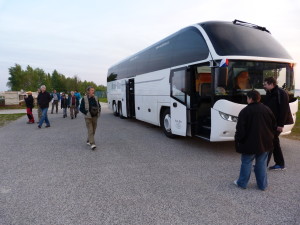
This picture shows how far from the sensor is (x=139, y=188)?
12.7 feet

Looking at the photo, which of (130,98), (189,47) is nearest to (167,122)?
(189,47)

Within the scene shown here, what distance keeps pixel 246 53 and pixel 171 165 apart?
10.4 feet

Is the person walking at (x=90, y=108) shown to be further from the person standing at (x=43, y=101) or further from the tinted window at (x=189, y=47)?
the person standing at (x=43, y=101)

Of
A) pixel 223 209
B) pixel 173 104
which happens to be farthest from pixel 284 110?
pixel 173 104

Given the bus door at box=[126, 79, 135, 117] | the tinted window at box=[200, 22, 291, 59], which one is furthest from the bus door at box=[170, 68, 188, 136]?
the bus door at box=[126, 79, 135, 117]

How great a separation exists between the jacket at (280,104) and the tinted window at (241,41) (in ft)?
5.13

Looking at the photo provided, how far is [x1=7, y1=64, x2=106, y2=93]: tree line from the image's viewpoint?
69.5m

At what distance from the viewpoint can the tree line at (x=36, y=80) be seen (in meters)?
69.5

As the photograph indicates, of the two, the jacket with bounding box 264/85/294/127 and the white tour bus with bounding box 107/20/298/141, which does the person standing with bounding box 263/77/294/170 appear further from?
the white tour bus with bounding box 107/20/298/141

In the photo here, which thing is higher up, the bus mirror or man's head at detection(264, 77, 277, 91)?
the bus mirror

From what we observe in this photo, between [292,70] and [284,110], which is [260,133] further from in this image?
[292,70]

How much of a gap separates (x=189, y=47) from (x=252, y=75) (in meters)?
1.98

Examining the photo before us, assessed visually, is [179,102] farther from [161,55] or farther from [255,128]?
[255,128]

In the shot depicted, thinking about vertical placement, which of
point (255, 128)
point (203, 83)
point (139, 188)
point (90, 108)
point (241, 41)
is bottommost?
point (139, 188)
